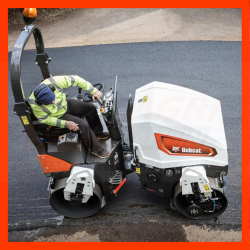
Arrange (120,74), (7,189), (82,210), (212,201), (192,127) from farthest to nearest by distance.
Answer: (120,74)
(7,189)
(82,210)
(212,201)
(192,127)

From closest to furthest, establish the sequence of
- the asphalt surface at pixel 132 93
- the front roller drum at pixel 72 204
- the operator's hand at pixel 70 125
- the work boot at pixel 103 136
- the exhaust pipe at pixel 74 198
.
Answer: the operator's hand at pixel 70 125 → the exhaust pipe at pixel 74 198 → the front roller drum at pixel 72 204 → the asphalt surface at pixel 132 93 → the work boot at pixel 103 136

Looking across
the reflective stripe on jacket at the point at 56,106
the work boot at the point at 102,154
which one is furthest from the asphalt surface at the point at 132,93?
the reflective stripe on jacket at the point at 56,106

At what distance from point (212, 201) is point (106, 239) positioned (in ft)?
5.06

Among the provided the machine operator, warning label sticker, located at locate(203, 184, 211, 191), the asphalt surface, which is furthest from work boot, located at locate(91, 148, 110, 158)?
warning label sticker, located at locate(203, 184, 211, 191)

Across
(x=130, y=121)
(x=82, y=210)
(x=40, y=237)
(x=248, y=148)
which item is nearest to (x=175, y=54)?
(x=248, y=148)

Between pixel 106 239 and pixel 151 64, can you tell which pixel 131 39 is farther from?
pixel 106 239

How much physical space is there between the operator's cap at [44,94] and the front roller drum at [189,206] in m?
2.02

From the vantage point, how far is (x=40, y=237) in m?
4.40

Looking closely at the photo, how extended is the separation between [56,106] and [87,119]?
0.64 m

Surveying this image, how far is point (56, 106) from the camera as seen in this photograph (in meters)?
4.12

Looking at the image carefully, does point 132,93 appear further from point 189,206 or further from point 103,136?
point 189,206

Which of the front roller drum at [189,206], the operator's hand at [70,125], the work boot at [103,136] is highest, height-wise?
the operator's hand at [70,125]

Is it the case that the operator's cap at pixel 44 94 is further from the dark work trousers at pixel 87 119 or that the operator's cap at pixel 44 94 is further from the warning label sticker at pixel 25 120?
the dark work trousers at pixel 87 119

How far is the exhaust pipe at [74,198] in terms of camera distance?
4.16m
